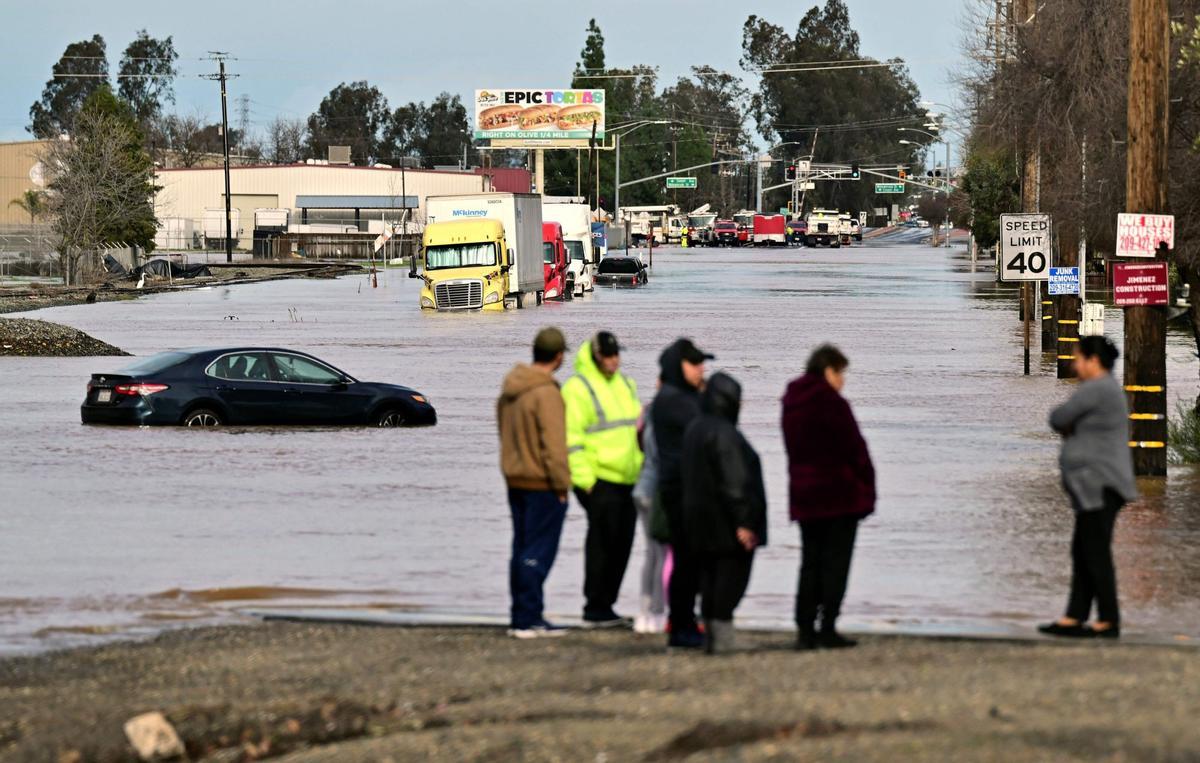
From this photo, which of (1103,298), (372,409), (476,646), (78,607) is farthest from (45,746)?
(1103,298)

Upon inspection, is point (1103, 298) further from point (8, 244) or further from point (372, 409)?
point (8, 244)

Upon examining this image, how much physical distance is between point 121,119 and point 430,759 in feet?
310

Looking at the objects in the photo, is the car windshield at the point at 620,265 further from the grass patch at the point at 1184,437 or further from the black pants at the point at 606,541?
the black pants at the point at 606,541

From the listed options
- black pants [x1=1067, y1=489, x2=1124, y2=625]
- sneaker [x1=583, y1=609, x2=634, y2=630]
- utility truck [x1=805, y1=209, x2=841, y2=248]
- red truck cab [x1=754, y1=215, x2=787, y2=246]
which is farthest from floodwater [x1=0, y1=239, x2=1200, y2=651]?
utility truck [x1=805, y1=209, x2=841, y2=248]

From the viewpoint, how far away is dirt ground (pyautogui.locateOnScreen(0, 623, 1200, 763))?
7570 mm

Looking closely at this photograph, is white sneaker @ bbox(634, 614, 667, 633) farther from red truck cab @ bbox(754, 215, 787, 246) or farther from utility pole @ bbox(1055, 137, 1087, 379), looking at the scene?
red truck cab @ bbox(754, 215, 787, 246)

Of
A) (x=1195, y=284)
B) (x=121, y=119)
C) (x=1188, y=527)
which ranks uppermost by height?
(x=121, y=119)

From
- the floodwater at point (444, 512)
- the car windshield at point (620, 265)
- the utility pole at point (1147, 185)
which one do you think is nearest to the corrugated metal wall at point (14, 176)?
the car windshield at point (620, 265)

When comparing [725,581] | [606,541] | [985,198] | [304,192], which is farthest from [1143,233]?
[304,192]

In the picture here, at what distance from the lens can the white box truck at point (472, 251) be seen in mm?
57750

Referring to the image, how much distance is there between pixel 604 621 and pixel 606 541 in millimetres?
506

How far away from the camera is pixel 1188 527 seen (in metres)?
15.9

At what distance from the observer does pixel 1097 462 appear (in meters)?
10.4

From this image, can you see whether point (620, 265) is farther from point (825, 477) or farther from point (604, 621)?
point (825, 477)
